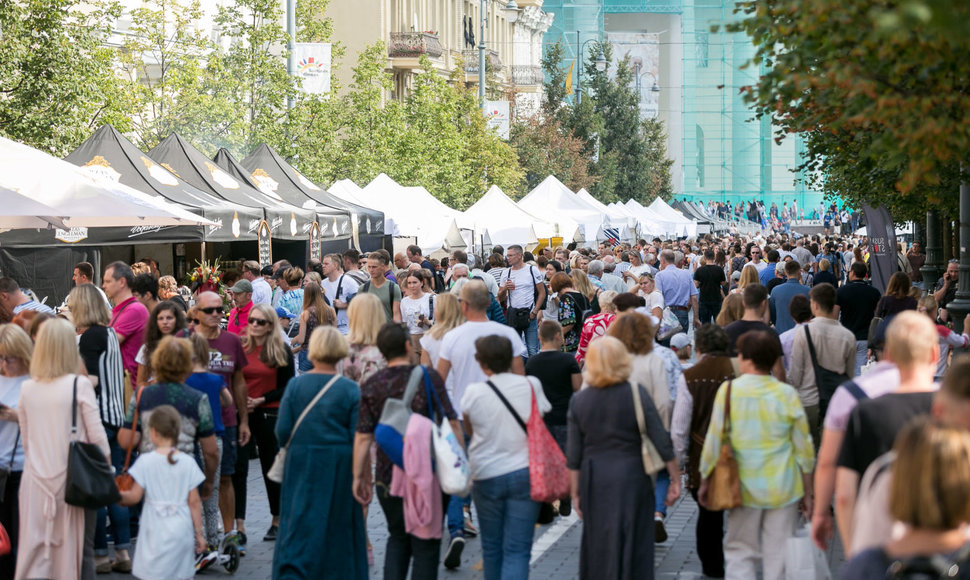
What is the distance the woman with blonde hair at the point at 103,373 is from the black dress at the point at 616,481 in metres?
3.10

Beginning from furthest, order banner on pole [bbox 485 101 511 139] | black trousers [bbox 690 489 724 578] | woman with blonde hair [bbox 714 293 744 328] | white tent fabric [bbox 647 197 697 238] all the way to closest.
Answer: white tent fabric [bbox 647 197 697 238]
banner on pole [bbox 485 101 511 139]
woman with blonde hair [bbox 714 293 744 328]
black trousers [bbox 690 489 724 578]

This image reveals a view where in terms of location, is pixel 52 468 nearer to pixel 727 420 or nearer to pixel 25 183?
pixel 727 420

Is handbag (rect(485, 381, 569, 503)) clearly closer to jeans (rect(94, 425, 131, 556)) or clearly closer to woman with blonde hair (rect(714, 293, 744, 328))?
jeans (rect(94, 425, 131, 556))

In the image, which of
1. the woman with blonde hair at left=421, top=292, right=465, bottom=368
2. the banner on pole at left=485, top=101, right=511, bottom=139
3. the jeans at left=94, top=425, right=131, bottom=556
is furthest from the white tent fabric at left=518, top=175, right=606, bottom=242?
the jeans at left=94, top=425, right=131, bottom=556

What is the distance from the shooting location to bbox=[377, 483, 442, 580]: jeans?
696 centimetres

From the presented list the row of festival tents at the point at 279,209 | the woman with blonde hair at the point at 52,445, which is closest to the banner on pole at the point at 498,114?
the row of festival tents at the point at 279,209

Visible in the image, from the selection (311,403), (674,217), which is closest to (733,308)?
(311,403)

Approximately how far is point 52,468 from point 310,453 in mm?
1351

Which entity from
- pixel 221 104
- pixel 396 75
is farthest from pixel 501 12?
pixel 221 104

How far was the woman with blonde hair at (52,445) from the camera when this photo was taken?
23.1 ft

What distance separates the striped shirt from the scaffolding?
77.4 meters

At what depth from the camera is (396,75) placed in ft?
167

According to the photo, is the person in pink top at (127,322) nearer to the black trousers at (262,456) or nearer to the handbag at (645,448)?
the black trousers at (262,456)

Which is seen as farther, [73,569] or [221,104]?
[221,104]
